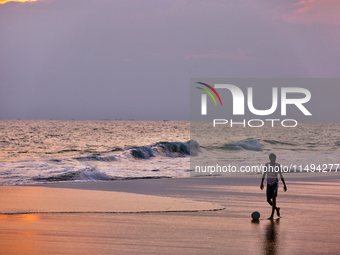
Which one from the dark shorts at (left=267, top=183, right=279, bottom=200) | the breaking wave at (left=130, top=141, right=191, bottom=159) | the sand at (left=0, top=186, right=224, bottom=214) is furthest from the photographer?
the breaking wave at (left=130, top=141, right=191, bottom=159)

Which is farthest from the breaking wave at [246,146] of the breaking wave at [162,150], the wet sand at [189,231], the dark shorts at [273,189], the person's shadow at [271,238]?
the person's shadow at [271,238]

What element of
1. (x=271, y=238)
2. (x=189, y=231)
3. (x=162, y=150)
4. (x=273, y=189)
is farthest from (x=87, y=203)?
(x=162, y=150)

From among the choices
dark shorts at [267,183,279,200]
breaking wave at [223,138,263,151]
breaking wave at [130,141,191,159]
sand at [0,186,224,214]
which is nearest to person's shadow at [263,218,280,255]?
dark shorts at [267,183,279,200]

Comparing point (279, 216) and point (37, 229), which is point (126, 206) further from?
point (279, 216)

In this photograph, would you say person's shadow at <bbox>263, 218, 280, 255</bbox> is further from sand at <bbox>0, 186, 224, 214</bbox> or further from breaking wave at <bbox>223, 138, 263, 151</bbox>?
breaking wave at <bbox>223, 138, 263, 151</bbox>

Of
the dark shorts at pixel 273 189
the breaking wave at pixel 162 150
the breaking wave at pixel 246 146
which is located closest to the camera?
the dark shorts at pixel 273 189

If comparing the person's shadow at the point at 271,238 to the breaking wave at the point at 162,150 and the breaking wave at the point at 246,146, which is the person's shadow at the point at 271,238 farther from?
the breaking wave at the point at 246,146

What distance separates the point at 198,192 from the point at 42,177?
881cm

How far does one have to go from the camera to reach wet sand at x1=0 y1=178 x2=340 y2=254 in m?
7.86

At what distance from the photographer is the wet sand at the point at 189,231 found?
7.86 metres

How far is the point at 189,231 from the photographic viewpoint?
930 centimetres

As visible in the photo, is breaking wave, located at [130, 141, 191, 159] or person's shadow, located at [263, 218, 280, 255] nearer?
Result: person's shadow, located at [263, 218, 280, 255]

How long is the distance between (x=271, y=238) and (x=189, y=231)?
1.74m

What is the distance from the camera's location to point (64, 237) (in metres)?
8.63
